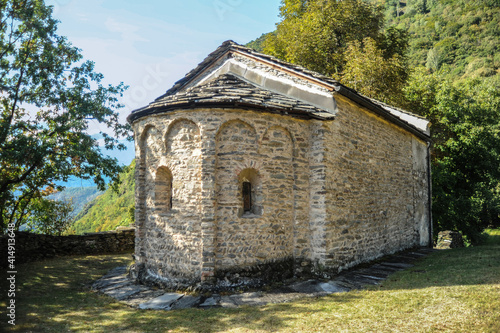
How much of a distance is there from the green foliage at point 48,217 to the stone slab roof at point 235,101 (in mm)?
9646

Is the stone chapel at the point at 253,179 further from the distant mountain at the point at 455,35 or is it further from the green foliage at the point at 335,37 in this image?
the distant mountain at the point at 455,35

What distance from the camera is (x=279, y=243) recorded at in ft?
20.8

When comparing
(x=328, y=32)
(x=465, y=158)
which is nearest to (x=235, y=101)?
(x=328, y=32)

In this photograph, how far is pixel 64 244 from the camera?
1095 centimetres

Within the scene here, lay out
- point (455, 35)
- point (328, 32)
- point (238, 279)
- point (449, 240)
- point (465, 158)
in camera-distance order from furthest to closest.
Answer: point (455, 35) < point (328, 32) < point (465, 158) < point (449, 240) < point (238, 279)

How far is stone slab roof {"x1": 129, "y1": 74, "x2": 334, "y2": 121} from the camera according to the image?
5961mm

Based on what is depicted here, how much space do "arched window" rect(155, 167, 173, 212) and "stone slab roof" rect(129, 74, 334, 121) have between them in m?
1.36

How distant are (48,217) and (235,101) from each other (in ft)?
42.0

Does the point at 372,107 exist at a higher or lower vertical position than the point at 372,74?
lower

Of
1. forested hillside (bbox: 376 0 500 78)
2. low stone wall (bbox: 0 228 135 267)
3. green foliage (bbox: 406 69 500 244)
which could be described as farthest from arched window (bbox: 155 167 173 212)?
forested hillside (bbox: 376 0 500 78)

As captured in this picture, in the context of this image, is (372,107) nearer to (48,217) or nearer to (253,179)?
(253,179)

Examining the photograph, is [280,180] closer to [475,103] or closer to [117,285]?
[117,285]

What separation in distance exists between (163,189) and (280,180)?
260cm

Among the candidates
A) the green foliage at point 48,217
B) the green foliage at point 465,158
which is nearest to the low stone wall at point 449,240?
the green foliage at point 465,158
